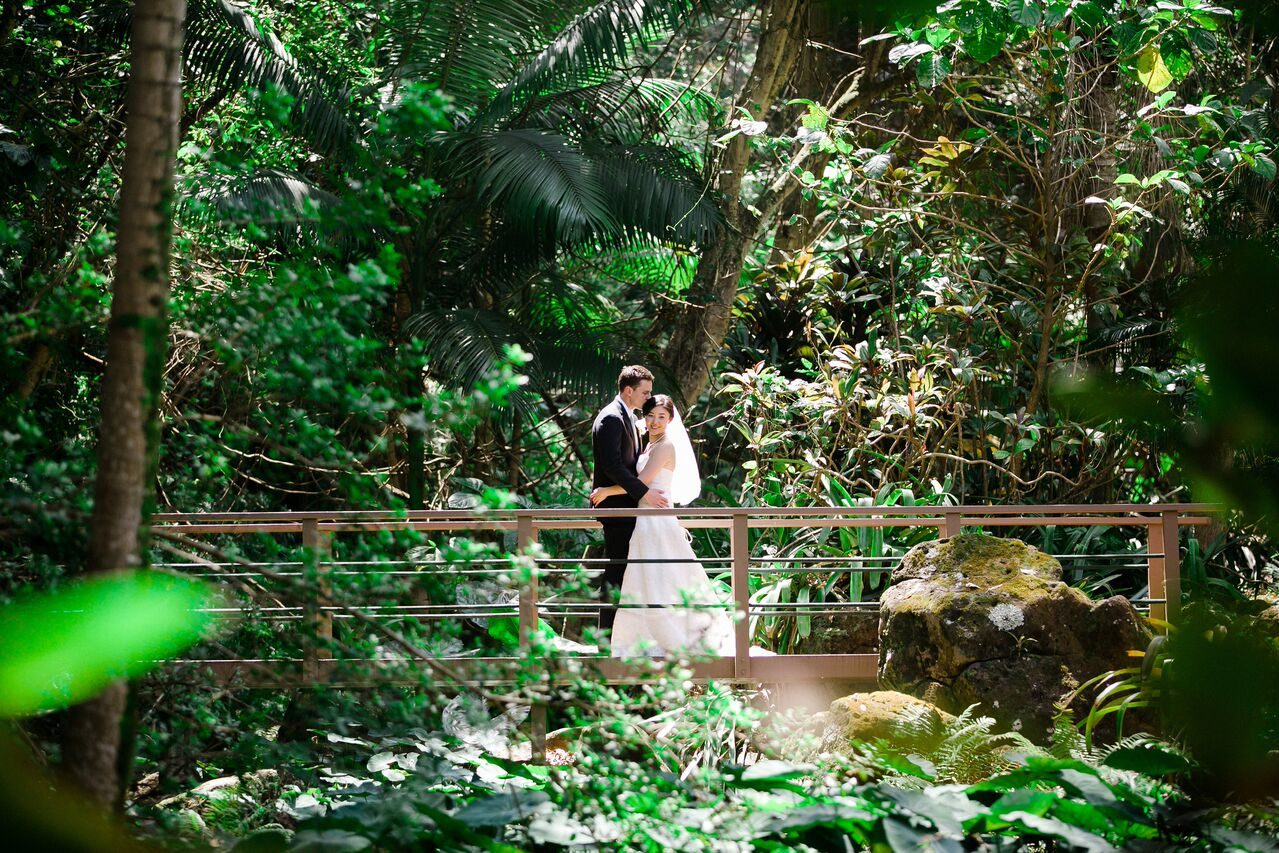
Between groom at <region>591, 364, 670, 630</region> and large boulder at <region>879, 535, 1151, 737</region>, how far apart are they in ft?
5.51

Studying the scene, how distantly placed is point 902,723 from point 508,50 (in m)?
6.53

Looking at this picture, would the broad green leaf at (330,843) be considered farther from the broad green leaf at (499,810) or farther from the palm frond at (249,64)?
the palm frond at (249,64)

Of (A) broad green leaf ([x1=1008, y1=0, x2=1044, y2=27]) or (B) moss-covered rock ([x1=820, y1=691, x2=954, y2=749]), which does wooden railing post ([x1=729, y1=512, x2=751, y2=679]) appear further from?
(A) broad green leaf ([x1=1008, y1=0, x2=1044, y2=27])

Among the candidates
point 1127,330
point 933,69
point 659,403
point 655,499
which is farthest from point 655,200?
point 1127,330

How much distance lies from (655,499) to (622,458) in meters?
0.33

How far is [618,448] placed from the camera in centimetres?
657

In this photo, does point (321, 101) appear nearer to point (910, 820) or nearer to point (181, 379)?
point (181, 379)

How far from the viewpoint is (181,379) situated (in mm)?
8562

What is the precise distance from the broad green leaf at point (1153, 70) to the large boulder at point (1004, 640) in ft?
10.9

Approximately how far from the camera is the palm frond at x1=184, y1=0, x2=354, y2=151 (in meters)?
8.38

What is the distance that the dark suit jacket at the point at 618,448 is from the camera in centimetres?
654

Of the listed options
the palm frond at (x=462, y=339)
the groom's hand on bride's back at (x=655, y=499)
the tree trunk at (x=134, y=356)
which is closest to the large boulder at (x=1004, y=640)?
the groom's hand on bride's back at (x=655, y=499)

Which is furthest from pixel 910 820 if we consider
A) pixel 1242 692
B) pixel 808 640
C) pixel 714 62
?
pixel 714 62

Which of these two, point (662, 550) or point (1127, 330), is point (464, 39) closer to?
point (662, 550)
